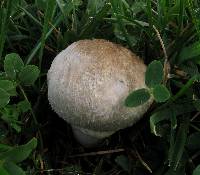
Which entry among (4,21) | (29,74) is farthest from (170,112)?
(4,21)

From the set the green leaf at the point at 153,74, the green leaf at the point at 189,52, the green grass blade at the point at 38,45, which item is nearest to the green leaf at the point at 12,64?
the green grass blade at the point at 38,45

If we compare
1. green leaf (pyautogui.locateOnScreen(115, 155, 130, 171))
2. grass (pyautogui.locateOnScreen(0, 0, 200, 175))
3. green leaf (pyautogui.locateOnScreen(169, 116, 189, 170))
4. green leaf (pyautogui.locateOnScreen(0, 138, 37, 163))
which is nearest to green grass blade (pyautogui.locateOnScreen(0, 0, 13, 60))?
grass (pyautogui.locateOnScreen(0, 0, 200, 175))

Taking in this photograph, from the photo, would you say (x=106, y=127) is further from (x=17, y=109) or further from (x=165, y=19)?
(x=165, y=19)

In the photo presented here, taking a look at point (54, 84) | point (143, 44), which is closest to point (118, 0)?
point (143, 44)

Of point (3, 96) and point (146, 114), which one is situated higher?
point (3, 96)

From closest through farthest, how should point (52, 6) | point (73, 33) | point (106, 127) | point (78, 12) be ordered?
point (106, 127), point (52, 6), point (73, 33), point (78, 12)

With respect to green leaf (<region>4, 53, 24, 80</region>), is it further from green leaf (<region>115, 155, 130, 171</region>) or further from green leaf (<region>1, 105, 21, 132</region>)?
green leaf (<region>115, 155, 130, 171</region>)

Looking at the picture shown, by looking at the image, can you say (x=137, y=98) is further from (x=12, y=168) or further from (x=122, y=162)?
(x=12, y=168)

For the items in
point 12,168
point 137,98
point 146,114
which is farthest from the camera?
point 146,114
